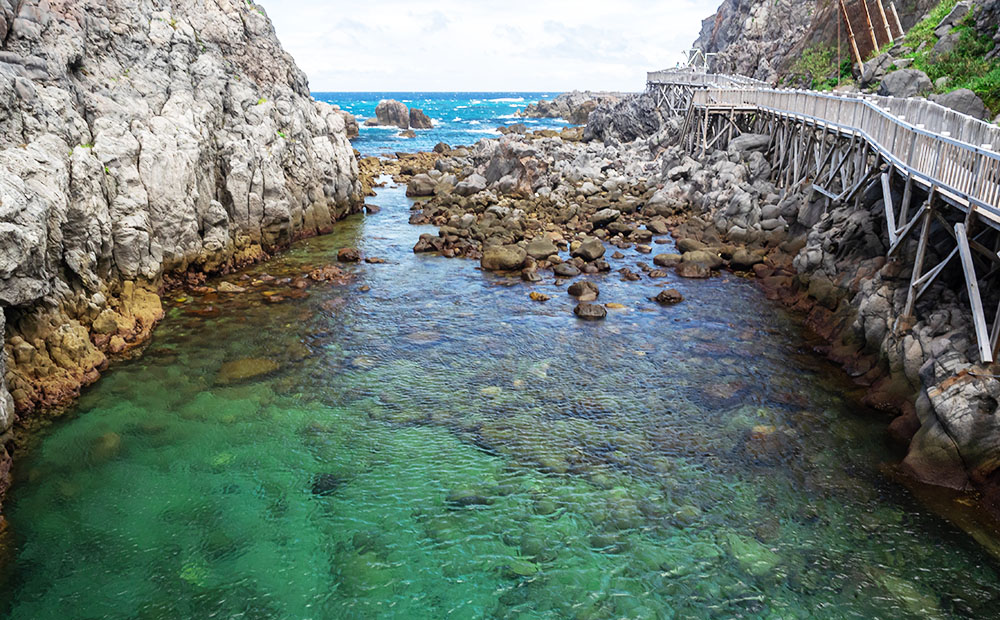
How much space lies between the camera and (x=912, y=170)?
59.9 ft

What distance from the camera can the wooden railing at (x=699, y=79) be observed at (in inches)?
2302

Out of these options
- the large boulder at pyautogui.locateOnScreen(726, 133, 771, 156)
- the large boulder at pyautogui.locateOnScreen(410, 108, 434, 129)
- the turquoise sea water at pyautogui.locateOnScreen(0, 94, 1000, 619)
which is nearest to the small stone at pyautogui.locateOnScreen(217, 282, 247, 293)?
the turquoise sea water at pyautogui.locateOnScreen(0, 94, 1000, 619)

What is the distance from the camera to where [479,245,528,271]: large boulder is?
104 feet

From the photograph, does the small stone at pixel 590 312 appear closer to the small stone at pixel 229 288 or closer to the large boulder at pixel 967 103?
the small stone at pixel 229 288

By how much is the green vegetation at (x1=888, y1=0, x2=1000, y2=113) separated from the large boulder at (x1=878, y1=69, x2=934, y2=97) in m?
0.88

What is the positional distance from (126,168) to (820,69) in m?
52.3

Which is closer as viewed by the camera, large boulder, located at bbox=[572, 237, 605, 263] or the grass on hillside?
the grass on hillside

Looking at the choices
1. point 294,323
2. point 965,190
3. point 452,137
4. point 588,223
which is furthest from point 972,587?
point 452,137

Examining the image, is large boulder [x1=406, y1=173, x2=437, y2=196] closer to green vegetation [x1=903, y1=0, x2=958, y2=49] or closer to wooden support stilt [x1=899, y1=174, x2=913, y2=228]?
green vegetation [x1=903, y1=0, x2=958, y2=49]

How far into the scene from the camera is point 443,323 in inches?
981

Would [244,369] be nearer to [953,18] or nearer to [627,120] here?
[953,18]

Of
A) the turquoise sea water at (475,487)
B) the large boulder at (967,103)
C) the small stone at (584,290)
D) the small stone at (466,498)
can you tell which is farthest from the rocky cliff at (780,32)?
the small stone at (466,498)

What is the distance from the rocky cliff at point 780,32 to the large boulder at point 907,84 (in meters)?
21.4

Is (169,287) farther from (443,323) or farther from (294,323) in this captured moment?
(443,323)
